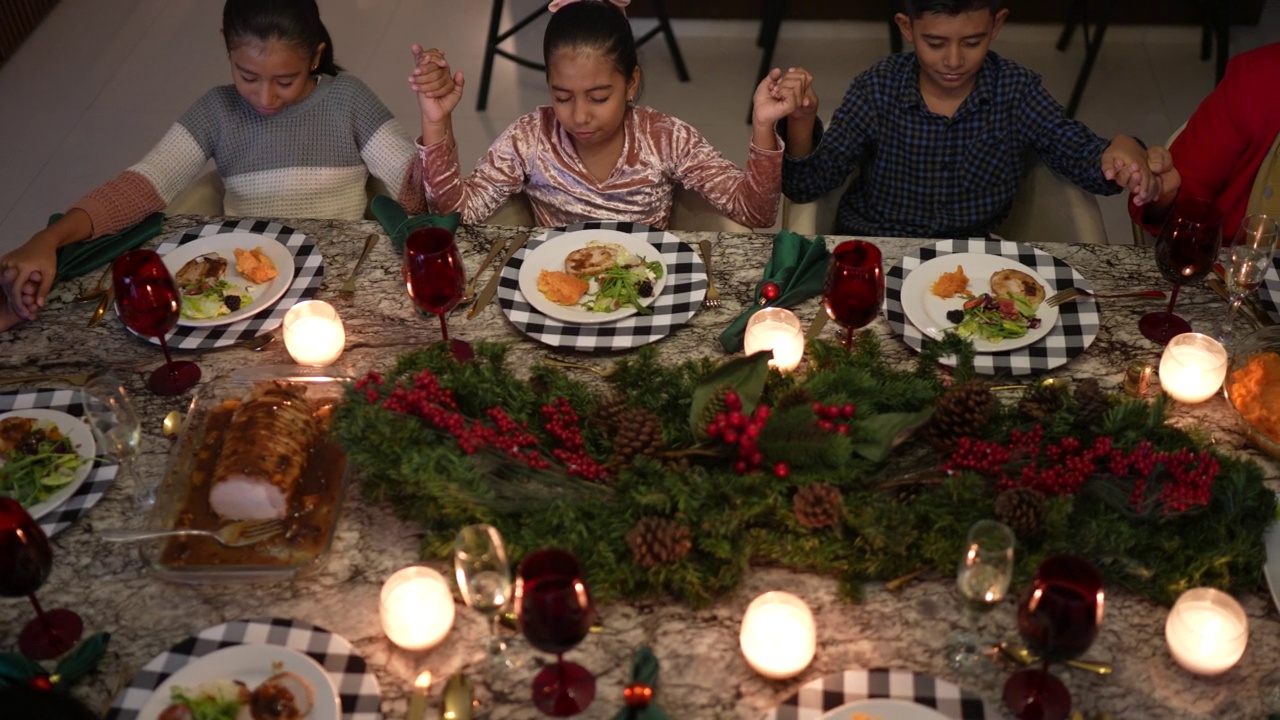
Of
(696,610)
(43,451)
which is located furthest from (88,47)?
(696,610)

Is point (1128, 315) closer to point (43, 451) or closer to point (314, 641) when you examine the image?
point (314, 641)

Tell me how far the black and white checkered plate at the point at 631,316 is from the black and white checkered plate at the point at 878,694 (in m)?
0.66

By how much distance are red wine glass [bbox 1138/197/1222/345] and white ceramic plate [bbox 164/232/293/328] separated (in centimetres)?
141

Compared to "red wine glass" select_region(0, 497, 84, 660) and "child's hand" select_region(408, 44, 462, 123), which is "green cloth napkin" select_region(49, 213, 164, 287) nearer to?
"child's hand" select_region(408, 44, 462, 123)

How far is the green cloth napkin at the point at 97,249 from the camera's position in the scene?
188 cm

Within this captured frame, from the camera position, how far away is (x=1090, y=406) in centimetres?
142

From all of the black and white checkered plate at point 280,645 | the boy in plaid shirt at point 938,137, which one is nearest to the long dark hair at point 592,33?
the boy in plaid shirt at point 938,137

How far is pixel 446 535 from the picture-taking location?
1.37 meters

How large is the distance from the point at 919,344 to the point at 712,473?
480 mm

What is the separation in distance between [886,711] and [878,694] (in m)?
0.04

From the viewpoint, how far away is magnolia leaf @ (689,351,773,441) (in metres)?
1.40

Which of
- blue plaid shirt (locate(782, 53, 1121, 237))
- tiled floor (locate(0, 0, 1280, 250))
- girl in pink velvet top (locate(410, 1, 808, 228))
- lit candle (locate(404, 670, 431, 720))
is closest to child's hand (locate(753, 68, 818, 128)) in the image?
girl in pink velvet top (locate(410, 1, 808, 228))

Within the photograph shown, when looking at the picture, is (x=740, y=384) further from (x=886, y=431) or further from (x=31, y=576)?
(x=31, y=576)

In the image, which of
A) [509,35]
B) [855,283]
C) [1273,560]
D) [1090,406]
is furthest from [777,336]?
[509,35]
